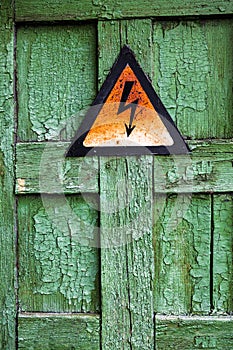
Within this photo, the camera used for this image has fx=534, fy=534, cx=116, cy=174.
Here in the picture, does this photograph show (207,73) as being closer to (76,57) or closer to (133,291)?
(76,57)

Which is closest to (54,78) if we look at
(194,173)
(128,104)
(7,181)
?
(128,104)

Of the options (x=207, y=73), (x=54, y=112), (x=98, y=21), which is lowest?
(x=54, y=112)

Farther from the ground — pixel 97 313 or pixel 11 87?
pixel 11 87

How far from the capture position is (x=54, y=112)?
1.78m

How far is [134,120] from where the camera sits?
172 cm

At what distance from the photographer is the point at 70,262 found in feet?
5.85

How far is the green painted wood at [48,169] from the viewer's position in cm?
175

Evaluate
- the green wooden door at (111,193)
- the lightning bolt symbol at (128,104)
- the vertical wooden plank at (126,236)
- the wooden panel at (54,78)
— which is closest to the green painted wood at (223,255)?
the green wooden door at (111,193)

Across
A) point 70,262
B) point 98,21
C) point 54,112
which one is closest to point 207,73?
point 98,21

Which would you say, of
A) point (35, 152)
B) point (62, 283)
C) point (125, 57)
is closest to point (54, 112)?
point (35, 152)

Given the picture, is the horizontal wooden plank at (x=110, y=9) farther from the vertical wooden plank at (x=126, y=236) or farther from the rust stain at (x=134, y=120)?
the rust stain at (x=134, y=120)

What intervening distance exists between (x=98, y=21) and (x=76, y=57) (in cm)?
14

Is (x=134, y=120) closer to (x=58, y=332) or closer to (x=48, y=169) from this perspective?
(x=48, y=169)

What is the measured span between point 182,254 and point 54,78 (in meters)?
0.72
